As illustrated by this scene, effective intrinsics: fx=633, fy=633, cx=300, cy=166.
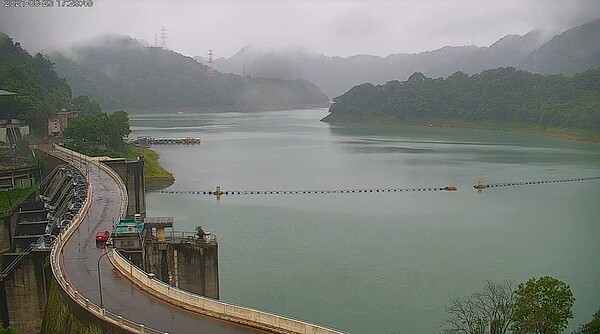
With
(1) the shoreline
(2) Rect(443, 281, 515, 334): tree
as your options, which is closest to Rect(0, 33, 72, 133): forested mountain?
(2) Rect(443, 281, 515, 334): tree

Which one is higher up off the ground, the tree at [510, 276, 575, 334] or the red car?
the red car

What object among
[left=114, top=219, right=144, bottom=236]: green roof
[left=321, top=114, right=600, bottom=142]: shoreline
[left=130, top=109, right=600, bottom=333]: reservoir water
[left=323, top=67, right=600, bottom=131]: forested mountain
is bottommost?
[left=130, top=109, right=600, bottom=333]: reservoir water

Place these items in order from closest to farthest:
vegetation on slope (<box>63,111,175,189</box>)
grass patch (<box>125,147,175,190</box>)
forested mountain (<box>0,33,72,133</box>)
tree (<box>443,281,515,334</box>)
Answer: tree (<box>443,281,515,334</box>)
vegetation on slope (<box>63,111,175,189</box>)
grass patch (<box>125,147,175,190</box>)
forested mountain (<box>0,33,72,133</box>)

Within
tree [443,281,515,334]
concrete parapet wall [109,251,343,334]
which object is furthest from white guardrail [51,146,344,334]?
tree [443,281,515,334]

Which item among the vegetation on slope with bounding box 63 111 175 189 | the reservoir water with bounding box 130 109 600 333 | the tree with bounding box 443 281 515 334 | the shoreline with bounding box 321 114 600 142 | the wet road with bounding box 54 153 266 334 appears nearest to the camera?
the wet road with bounding box 54 153 266 334

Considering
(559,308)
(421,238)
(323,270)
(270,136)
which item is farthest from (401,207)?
(270,136)

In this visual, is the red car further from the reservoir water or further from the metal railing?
the reservoir water

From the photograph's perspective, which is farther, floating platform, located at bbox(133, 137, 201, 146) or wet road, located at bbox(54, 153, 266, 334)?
floating platform, located at bbox(133, 137, 201, 146)
